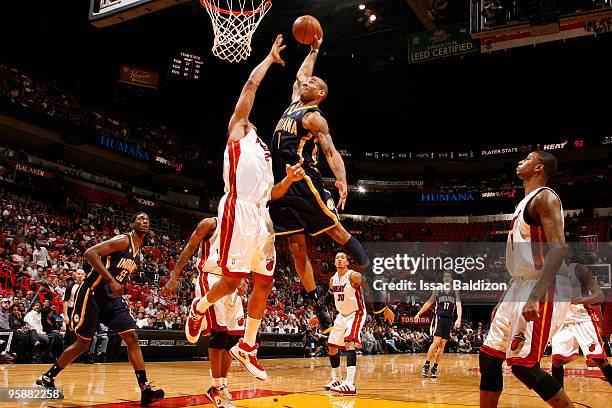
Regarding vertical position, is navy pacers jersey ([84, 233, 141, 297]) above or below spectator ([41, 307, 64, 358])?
above

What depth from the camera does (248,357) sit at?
4.58m

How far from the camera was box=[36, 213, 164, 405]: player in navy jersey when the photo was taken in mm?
5801

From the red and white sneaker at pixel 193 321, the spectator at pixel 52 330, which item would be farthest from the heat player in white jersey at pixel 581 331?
the spectator at pixel 52 330

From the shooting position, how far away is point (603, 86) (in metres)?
28.2

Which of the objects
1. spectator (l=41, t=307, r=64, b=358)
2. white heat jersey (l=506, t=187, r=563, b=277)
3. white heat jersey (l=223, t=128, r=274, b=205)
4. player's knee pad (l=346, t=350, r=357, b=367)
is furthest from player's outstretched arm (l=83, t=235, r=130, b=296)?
spectator (l=41, t=307, r=64, b=358)

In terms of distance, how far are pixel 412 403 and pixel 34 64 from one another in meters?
21.7

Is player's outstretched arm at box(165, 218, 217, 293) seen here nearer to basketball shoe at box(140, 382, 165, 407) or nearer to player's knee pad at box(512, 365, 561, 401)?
basketball shoe at box(140, 382, 165, 407)

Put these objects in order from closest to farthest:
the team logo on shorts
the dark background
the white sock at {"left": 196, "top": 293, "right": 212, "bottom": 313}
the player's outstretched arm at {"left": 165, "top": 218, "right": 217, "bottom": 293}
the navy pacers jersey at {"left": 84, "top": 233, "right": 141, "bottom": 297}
Answer: the team logo on shorts, the white sock at {"left": 196, "top": 293, "right": 212, "bottom": 313}, the player's outstretched arm at {"left": 165, "top": 218, "right": 217, "bottom": 293}, the navy pacers jersey at {"left": 84, "top": 233, "right": 141, "bottom": 297}, the dark background

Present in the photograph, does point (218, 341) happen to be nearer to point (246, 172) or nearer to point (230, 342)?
point (230, 342)

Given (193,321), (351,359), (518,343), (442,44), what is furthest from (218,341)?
(442,44)

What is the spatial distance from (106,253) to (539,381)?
4.41 metres

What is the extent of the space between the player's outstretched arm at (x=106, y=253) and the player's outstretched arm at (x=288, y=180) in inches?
79.7

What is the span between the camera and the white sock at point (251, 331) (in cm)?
466

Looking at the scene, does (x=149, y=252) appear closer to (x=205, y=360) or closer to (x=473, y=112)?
(x=205, y=360)
